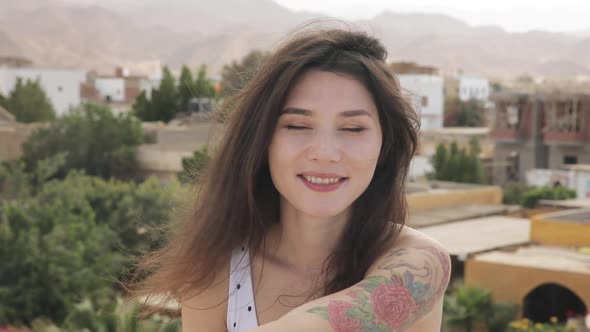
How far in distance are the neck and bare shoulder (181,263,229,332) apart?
145 mm

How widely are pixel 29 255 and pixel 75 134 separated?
18.1m

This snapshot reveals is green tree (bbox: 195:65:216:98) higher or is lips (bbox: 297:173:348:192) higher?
green tree (bbox: 195:65:216:98)

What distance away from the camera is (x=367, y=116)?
1788mm

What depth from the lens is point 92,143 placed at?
30109 mm

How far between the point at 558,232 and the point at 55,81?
39.0 meters

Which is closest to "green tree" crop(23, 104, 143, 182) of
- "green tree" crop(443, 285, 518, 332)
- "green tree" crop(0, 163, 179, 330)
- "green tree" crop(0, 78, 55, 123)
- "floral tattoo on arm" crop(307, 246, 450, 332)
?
"green tree" crop(0, 78, 55, 123)

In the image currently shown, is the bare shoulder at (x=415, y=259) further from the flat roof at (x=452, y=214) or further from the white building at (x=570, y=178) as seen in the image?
the white building at (x=570, y=178)

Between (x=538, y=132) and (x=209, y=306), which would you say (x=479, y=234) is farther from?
(x=538, y=132)

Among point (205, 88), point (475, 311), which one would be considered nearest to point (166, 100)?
point (205, 88)

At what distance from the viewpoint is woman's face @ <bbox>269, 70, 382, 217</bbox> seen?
1774 millimetres

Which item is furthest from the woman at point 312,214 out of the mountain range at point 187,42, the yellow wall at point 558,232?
the mountain range at point 187,42

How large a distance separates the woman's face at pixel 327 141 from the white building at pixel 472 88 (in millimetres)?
58998

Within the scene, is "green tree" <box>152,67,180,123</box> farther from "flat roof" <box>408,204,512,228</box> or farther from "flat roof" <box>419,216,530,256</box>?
"flat roof" <box>419,216,530,256</box>

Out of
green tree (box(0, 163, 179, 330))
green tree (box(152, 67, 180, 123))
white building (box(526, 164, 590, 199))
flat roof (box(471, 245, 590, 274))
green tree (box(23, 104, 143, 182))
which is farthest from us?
green tree (box(152, 67, 180, 123))
